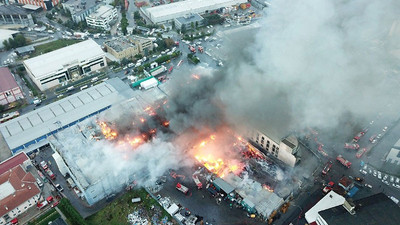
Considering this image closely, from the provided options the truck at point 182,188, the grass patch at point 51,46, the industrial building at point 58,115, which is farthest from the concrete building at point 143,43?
the truck at point 182,188

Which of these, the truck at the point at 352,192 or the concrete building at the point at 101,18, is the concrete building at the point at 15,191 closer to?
the truck at the point at 352,192

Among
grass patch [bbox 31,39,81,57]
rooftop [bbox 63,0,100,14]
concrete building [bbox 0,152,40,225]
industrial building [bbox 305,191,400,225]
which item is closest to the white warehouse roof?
grass patch [bbox 31,39,81,57]

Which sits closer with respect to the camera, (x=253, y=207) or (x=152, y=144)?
(x=253, y=207)

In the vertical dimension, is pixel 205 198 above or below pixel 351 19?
below

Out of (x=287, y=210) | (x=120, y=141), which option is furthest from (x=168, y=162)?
(x=287, y=210)

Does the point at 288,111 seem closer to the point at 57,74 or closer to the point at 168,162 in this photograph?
the point at 168,162

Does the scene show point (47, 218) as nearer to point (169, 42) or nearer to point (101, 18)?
point (169, 42)

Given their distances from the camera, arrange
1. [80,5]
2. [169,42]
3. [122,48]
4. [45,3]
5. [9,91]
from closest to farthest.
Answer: [9,91] < [122,48] < [169,42] < [80,5] < [45,3]

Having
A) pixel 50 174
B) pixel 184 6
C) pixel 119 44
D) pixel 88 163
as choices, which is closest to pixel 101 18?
pixel 119 44
